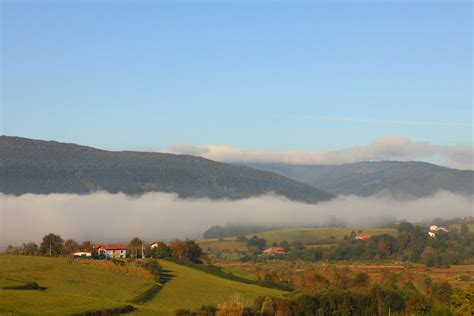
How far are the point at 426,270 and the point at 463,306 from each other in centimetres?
6333

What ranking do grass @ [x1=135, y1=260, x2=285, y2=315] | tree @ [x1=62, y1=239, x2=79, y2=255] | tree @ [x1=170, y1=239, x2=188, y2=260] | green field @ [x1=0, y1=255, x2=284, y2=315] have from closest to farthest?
1. green field @ [x1=0, y1=255, x2=284, y2=315]
2. grass @ [x1=135, y1=260, x2=285, y2=315]
3. tree @ [x1=62, y1=239, x2=79, y2=255]
4. tree @ [x1=170, y1=239, x2=188, y2=260]

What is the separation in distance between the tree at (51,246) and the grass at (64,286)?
28149 millimetres

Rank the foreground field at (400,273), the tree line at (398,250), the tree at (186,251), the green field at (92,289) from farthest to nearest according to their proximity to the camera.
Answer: the tree line at (398,250) → the tree at (186,251) → the foreground field at (400,273) → the green field at (92,289)

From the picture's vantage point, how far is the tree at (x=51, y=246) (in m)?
120

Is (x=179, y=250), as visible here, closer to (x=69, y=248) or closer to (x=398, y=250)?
(x=69, y=248)

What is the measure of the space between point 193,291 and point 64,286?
15711 millimetres

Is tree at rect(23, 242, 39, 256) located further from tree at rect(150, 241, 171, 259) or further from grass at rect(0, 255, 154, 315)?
grass at rect(0, 255, 154, 315)

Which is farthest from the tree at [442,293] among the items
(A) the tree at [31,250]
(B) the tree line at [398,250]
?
(B) the tree line at [398,250]

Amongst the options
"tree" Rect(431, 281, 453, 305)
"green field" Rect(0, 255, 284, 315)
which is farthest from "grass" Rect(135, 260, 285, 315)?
"tree" Rect(431, 281, 453, 305)

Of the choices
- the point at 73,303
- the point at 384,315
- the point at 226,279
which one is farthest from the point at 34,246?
the point at 73,303

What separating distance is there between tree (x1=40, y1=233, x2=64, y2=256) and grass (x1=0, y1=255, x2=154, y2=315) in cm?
2815

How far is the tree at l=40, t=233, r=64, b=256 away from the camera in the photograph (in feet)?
395

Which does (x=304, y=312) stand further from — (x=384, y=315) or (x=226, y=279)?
(x=226, y=279)

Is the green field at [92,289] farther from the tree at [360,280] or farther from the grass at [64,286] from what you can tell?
the tree at [360,280]
